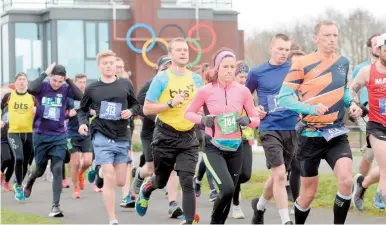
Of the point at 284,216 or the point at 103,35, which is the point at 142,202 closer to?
the point at 284,216

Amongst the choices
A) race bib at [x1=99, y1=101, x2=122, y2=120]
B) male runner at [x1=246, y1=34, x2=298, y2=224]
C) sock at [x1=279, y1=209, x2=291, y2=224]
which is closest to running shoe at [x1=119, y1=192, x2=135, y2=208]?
race bib at [x1=99, y1=101, x2=122, y2=120]

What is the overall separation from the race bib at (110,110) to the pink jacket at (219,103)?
2.03m

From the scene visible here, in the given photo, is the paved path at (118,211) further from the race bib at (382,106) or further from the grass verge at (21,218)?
the race bib at (382,106)

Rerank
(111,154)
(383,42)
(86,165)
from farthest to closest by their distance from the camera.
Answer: (86,165) → (111,154) → (383,42)

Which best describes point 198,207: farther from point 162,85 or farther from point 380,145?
point 380,145

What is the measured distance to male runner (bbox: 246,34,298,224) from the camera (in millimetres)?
10875

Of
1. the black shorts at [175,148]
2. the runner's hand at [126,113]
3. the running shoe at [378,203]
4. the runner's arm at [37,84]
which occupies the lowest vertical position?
the running shoe at [378,203]

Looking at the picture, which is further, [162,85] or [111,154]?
[111,154]

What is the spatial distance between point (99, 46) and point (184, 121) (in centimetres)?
3784

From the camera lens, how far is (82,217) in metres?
Result: 13.1

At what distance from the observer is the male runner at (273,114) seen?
10.9m

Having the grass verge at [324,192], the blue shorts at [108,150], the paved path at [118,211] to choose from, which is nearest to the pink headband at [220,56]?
the blue shorts at [108,150]

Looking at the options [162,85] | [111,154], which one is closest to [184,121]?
[162,85]

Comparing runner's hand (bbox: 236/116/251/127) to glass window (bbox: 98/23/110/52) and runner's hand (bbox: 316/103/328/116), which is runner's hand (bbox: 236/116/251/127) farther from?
glass window (bbox: 98/23/110/52)
